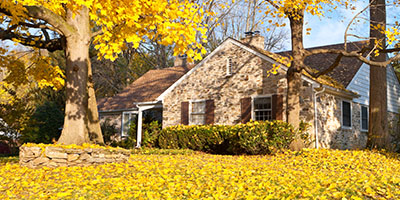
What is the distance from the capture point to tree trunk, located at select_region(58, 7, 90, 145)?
976 centimetres

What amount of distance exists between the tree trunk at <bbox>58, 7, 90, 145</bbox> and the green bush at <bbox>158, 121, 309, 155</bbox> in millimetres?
5514

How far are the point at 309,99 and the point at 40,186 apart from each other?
34.4ft

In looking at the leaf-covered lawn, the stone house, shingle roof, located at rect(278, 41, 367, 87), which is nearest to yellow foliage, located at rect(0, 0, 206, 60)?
the leaf-covered lawn

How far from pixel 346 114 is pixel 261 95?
3815 millimetres

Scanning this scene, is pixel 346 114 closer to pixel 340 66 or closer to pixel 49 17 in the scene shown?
pixel 340 66

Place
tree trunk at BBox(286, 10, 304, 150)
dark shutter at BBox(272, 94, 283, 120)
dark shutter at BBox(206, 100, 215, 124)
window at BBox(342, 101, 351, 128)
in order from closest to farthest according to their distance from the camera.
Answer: tree trunk at BBox(286, 10, 304, 150)
dark shutter at BBox(272, 94, 283, 120)
window at BBox(342, 101, 351, 128)
dark shutter at BBox(206, 100, 215, 124)

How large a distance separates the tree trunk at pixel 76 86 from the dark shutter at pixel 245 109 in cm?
738

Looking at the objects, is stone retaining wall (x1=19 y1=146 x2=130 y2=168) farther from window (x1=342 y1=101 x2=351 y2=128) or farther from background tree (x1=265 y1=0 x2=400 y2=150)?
window (x1=342 y1=101 x2=351 y2=128)

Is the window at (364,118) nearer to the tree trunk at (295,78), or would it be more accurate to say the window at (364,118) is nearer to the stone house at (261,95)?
the stone house at (261,95)

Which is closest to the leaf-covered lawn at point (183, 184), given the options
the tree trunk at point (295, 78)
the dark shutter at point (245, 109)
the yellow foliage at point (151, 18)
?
the yellow foliage at point (151, 18)

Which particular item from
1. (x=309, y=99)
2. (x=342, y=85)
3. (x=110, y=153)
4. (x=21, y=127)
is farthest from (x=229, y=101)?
(x=21, y=127)

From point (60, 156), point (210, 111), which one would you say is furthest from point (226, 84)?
point (60, 156)

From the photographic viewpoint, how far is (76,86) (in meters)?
10.0

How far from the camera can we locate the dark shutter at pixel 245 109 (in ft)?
51.0
